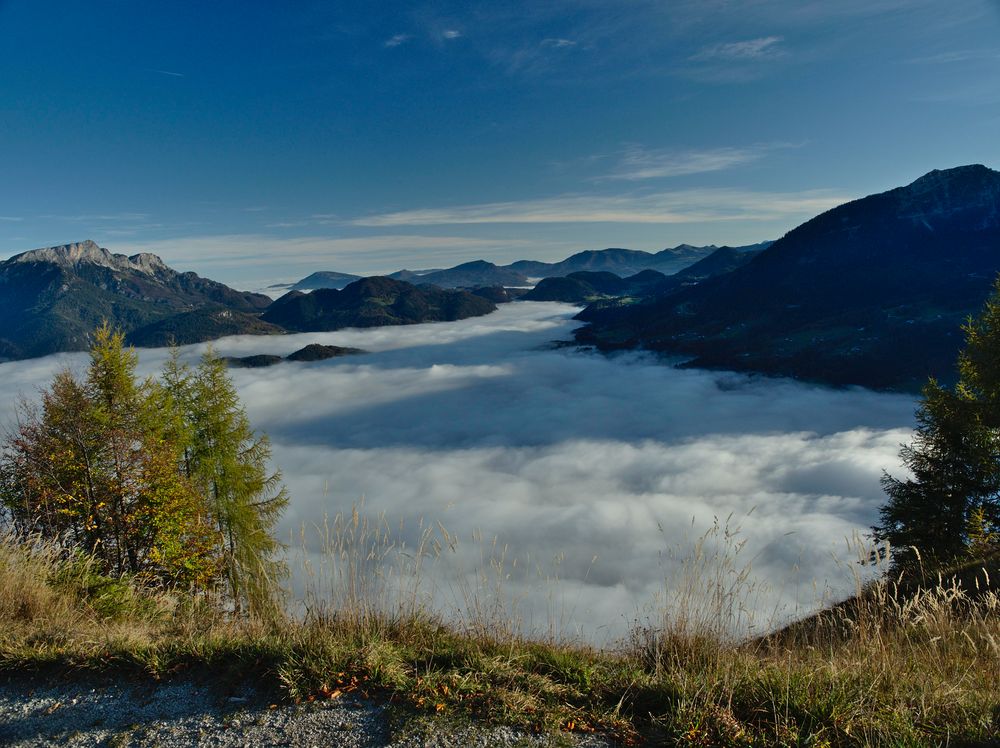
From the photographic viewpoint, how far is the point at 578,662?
434cm

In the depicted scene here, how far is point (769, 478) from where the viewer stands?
142750mm

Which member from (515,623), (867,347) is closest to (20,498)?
(515,623)

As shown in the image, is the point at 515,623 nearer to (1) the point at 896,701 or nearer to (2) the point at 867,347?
(1) the point at 896,701

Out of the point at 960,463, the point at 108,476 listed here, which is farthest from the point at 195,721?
the point at 960,463

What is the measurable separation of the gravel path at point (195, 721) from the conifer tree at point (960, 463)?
19.6 m

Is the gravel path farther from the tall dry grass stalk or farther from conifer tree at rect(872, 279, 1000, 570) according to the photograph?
conifer tree at rect(872, 279, 1000, 570)

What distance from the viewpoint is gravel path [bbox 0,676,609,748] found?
351cm

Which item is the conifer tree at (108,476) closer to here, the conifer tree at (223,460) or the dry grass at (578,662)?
the conifer tree at (223,460)

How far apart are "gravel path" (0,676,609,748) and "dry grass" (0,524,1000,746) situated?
179mm

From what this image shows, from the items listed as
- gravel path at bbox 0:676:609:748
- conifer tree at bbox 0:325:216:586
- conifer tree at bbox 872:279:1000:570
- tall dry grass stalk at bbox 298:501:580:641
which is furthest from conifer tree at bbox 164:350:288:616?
conifer tree at bbox 872:279:1000:570

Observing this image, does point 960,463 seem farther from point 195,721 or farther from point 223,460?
point 223,460

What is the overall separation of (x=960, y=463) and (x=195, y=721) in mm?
24958

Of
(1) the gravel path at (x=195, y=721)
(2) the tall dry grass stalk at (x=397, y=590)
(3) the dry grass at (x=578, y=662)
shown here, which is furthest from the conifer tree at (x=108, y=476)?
(2) the tall dry grass stalk at (x=397, y=590)

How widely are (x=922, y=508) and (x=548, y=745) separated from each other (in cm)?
2253
